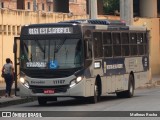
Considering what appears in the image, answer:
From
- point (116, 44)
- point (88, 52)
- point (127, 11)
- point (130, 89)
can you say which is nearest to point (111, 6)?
point (127, 11)

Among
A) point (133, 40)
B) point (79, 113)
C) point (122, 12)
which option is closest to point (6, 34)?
point (122, 12)

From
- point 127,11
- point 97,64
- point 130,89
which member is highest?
point 127,11

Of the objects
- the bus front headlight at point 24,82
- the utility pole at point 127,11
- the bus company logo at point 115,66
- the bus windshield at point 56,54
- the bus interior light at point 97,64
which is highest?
the utility pole at point 127,11

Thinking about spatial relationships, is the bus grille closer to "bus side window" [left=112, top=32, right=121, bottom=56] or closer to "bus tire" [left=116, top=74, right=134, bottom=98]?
"bus side window" [left=112, top=32, right=121, bottom=56]

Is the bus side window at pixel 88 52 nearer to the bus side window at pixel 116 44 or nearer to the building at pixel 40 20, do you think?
the bus side window at pixel 116 44

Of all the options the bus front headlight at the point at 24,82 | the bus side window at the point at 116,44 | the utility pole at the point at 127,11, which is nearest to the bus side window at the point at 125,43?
the bus side window at the point at 116,44

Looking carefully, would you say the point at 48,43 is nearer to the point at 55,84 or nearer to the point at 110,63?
the point at 55,84

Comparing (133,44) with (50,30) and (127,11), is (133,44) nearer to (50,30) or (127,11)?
(50,30)

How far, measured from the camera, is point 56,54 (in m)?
27.8

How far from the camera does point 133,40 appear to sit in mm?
33906

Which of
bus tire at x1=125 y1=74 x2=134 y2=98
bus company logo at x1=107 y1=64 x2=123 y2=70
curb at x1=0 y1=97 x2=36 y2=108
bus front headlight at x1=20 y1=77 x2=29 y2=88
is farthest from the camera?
bus tire at x1=125 y1=74 x2=134 y2=98

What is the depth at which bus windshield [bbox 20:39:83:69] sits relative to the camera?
27.8 meters

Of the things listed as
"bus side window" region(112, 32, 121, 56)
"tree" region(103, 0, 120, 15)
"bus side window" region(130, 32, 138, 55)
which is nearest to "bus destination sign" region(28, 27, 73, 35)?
"bus side window" region(112, 32, 121, 56)

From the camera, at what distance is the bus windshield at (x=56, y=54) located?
27750mm
